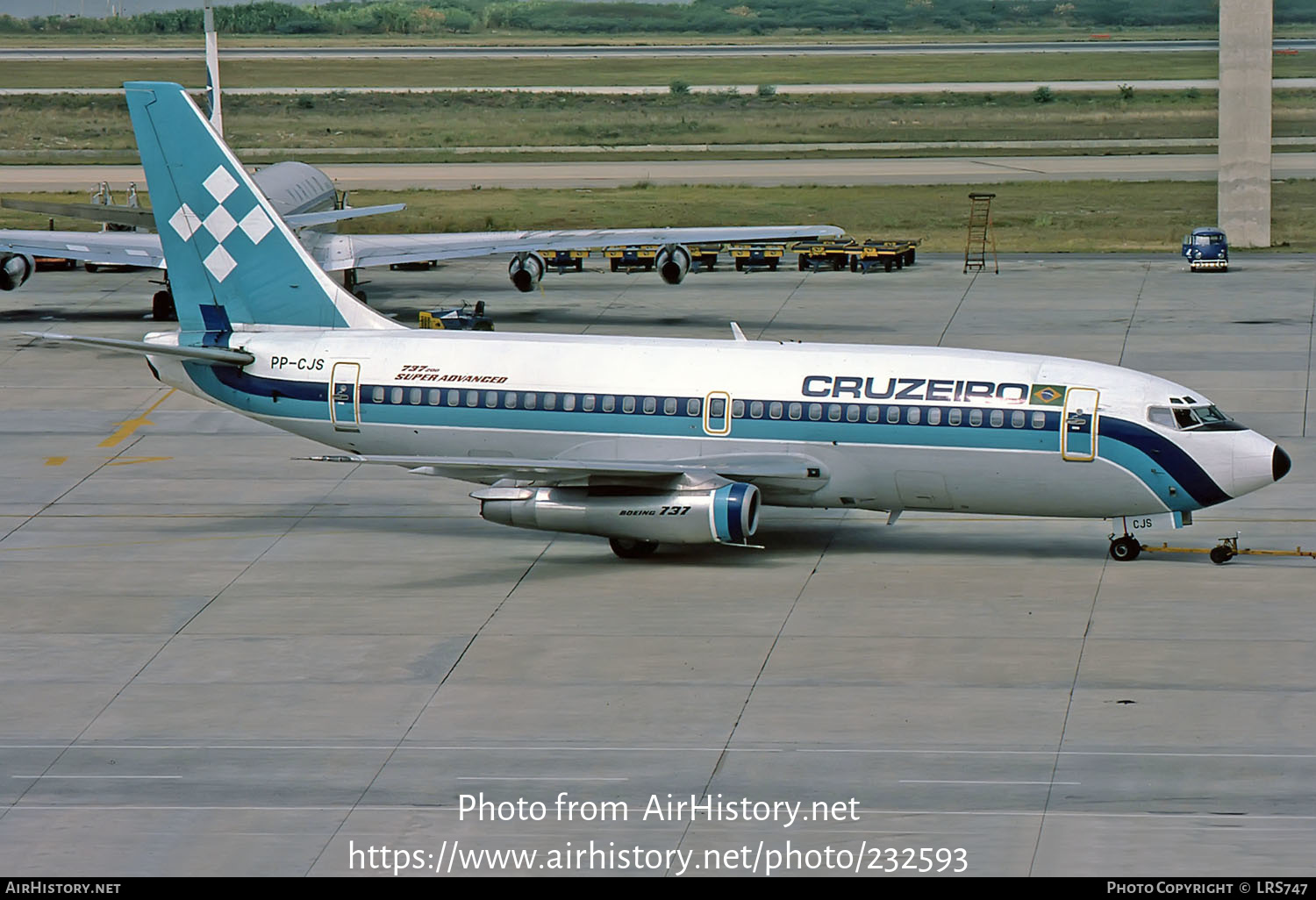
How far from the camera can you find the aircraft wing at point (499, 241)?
6112 centimetres

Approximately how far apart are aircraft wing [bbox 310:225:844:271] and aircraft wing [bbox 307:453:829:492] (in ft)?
77.5

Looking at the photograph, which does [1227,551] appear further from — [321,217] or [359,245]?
[321,217]

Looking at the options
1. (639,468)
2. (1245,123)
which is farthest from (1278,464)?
(1245,123)

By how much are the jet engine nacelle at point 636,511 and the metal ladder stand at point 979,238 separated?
38172 millimetres

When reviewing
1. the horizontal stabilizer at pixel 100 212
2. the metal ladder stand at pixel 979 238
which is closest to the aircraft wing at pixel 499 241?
the horizontal stabilizer at pixel 100 212

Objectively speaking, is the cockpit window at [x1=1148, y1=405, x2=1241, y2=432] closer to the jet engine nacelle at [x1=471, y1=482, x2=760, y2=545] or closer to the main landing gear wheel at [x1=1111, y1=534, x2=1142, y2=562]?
the main landing gear wheel at [x1=1111, y1=534, x2=1142, y2=562]

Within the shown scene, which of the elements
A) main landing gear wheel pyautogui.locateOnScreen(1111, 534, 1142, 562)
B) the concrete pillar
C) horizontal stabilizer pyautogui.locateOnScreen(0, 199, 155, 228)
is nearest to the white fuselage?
main landing gear wheel pyautogui.locateOnScreen(1111, 534, 1142, 562)

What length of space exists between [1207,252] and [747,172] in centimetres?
4002

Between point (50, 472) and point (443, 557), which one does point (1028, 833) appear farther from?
point (50, 472)

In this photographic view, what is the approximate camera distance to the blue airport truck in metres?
70.7

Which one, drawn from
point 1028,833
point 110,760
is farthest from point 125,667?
point 1028,833

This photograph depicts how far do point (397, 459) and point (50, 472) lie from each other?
43.9 feet

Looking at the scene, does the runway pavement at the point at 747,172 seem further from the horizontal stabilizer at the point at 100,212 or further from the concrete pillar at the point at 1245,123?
the horizontal stabilizer at the point at 100,212

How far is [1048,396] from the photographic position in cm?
3550
